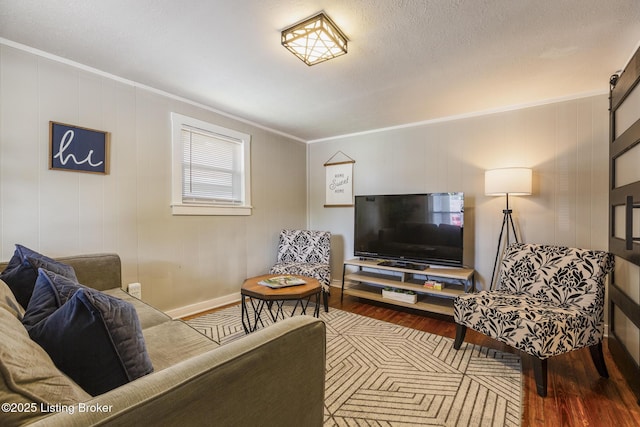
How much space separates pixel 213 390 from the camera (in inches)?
25.5

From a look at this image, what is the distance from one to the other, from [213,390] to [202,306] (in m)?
2.74

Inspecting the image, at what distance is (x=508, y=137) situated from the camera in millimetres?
3021

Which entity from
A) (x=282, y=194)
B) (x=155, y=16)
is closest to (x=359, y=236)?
(x=282, y=194)

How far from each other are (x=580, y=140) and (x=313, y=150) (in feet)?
10.4

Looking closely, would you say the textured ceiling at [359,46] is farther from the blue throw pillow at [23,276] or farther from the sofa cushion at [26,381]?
the sofa cushion at [26,381]

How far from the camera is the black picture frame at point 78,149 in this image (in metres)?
2.16

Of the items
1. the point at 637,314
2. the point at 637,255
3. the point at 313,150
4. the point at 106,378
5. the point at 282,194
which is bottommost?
the point at 637,314

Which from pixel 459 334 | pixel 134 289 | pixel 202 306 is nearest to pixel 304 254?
pixel 202 306

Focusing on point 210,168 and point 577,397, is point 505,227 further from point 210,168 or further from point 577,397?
point 210,168

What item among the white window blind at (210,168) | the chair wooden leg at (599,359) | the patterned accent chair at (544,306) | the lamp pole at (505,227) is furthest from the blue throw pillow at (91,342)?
the lamp pole at (505,227)

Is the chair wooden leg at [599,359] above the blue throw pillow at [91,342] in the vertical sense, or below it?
below

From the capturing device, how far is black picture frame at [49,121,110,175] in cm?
216

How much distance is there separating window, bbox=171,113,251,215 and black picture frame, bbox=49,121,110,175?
1.94 ft

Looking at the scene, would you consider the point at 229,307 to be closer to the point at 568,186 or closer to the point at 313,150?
the point at 313,150
